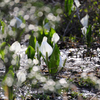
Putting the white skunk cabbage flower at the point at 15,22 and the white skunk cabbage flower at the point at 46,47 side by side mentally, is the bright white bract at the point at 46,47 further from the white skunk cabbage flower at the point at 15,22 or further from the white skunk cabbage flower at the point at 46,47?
the white skunk cabbage flower at the point at 15,22

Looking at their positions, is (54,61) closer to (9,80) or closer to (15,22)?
(9,80)

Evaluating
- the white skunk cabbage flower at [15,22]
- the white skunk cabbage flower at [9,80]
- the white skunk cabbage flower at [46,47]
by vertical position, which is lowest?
the white skunk cabbage flower at [9,80]

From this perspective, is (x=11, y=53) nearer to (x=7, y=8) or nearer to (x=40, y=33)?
(x=40, y=33)

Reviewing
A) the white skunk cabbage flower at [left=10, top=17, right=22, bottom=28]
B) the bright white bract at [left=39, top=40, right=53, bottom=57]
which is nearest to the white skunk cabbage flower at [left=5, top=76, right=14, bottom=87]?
the bright white bract at [left=39, top=40, right=53, bottom=57]

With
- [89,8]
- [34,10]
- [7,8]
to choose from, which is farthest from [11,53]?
[89,8]

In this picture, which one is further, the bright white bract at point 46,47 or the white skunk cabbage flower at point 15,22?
the white skunk cabbage flower at point 15,22

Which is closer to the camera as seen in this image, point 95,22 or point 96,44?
point 96,44

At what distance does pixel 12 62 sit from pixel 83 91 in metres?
0.38

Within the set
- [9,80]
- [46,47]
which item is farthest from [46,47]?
[9,80]

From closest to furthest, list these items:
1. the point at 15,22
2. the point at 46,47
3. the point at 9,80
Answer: the point at 9,80, the point at 46,47, the point at 15,22

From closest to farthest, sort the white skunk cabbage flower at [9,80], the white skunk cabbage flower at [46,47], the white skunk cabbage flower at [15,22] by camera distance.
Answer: the white skunk cabbage flower at [9,80]
the white skunk cabbage flower at [46,47]
the white skunk cabbage flower at [15,22]

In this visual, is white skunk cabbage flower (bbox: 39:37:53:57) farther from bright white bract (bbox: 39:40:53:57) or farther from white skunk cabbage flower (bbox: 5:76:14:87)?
white skunk cabbage flower (bbox: 5:76:14:87)

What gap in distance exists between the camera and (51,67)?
976mm

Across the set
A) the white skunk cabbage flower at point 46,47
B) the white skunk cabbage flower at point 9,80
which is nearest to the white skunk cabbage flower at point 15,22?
the white skunk cabbage flower at point 46,47
